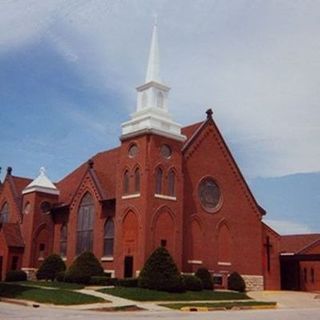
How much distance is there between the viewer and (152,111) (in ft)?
145

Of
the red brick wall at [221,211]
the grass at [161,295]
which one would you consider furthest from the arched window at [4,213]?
the grass at [161,295]

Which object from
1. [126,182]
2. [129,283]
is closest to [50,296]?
[129,283]

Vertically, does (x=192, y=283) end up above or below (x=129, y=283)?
above

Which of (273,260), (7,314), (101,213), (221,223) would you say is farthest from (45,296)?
(273,260)

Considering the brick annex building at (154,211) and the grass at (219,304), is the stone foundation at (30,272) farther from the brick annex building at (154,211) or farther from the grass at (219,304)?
the grass at (219,304)

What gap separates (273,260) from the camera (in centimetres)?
5506

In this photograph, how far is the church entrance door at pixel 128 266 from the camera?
42.5 metres

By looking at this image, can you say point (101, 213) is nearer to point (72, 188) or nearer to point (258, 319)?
point (72, 188)

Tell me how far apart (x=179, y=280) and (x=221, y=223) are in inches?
Result: 511

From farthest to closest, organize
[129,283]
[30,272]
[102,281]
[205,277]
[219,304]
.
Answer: [30,272], [205,277], [102,281], [129,283], [219,304]

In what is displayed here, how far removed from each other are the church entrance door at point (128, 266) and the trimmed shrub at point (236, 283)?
31.9 feet

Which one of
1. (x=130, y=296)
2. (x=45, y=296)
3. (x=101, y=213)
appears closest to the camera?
(x=45, y=296)

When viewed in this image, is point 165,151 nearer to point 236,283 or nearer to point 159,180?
point 159,180

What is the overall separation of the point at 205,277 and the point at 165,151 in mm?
10429
